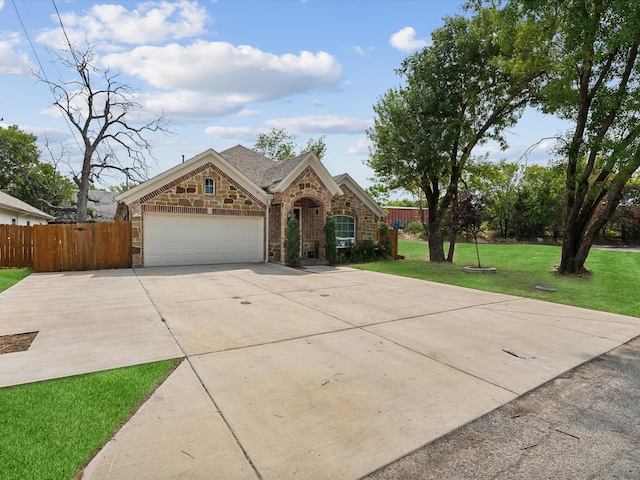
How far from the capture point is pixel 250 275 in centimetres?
1214

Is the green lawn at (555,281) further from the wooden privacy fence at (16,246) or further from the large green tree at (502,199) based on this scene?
the large green tree at (502,199)

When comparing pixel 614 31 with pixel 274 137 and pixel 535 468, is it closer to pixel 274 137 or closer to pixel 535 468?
pixel 535 468

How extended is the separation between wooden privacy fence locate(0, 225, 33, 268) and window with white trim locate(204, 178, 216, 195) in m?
6.25

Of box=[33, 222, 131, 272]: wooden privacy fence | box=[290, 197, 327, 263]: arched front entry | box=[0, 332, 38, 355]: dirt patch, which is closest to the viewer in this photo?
box=[0, 332, 38, 355]: dirt patch

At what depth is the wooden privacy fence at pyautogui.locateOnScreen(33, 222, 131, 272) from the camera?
40.8ft

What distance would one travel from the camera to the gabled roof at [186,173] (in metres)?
13.4

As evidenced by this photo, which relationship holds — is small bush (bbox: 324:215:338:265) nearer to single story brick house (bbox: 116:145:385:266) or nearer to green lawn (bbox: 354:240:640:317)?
single story brick house (bbox: 116:145:385:266)

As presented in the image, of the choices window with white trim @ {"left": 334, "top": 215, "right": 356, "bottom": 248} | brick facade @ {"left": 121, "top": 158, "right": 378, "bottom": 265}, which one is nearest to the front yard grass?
brick facade @ {"left": 121, "top": 158, "right": 378, "bottom": 265}

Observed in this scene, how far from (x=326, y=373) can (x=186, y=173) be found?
12134 millimetres

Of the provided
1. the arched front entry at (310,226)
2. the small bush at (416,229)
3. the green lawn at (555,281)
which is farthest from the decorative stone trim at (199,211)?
the small bush at (416,229)

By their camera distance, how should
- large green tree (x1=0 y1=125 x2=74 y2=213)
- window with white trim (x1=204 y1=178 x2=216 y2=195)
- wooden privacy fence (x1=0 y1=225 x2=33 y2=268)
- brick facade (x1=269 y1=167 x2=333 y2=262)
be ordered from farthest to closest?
large green tree (x1=0 y1=125 x2=74 y2=213)
brick facade (x1=269 y1=167 x2=333 y2=262)
window with white trim (x1=204 y1=178 x2=216 y2=195)
wooden privacy fence (x1=0 y1=225 x2=33 y2=268)

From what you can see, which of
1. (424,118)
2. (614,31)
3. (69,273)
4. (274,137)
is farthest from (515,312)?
(274,137)

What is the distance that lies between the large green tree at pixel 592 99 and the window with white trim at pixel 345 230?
28.9 feet

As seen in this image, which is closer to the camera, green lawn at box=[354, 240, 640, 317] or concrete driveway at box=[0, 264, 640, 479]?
concrete driveway at box=[0, 264, 640, 479]
